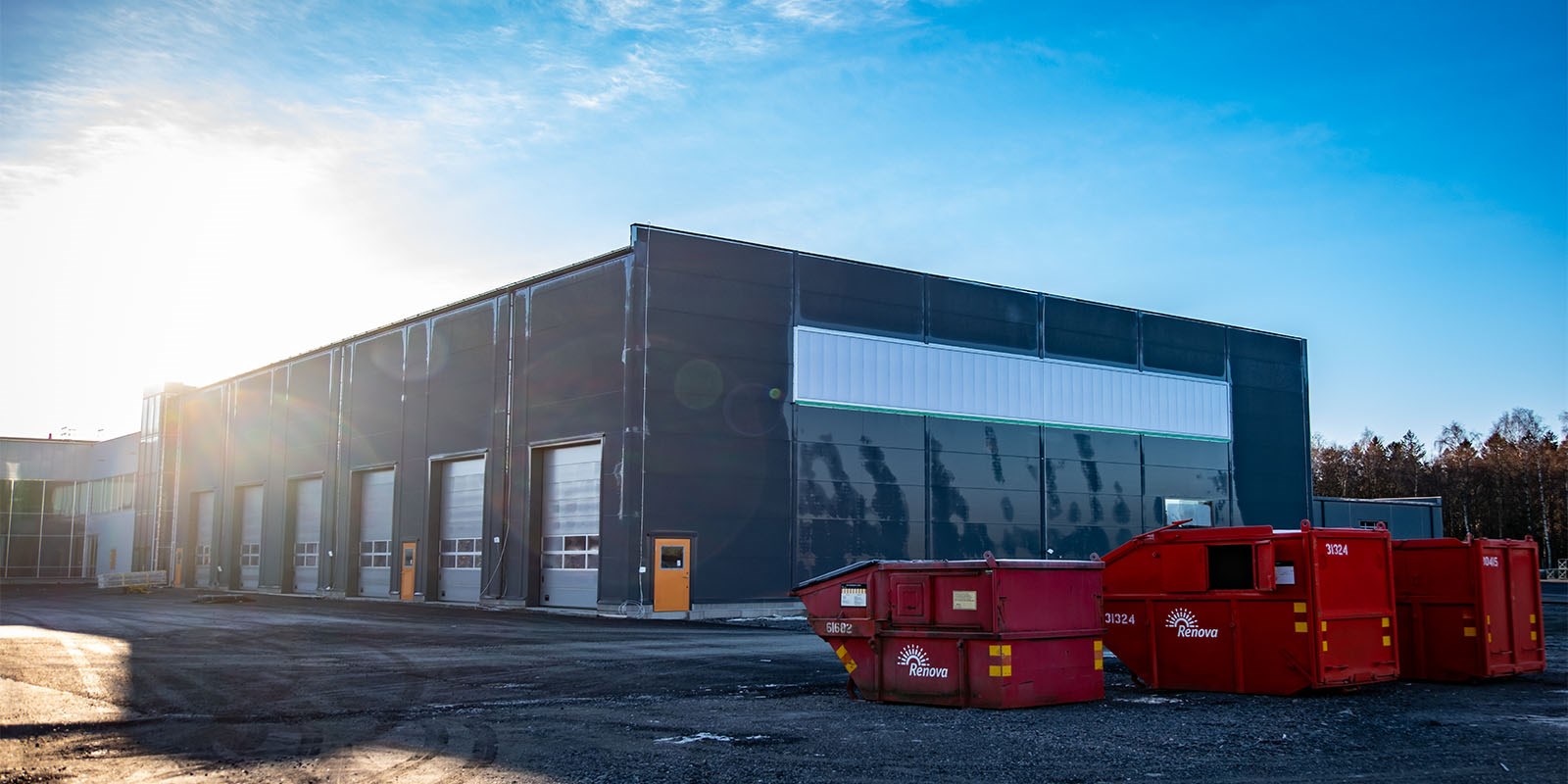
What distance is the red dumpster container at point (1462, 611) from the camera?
651 inches

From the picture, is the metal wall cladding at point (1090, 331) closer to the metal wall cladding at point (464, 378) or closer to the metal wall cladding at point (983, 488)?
the metal wall cladding at point (983, 488)

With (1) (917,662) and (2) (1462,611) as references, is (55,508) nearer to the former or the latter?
(1) (917,662)

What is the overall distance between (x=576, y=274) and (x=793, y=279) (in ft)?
22.0

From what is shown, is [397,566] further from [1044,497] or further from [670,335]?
[1044,497]

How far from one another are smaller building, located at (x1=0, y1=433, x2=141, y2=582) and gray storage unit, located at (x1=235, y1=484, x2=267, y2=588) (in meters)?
25.9

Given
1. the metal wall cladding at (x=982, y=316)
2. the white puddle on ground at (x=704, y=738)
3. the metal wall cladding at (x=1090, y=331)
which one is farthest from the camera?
the metal wall cladding at (x=1090, y=331)

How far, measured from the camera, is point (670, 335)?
35500 mm

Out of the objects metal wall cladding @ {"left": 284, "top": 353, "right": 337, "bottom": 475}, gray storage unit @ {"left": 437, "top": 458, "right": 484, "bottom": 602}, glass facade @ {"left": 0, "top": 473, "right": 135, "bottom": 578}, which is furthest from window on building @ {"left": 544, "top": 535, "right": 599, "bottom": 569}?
glass facade @ {"left": 0, "top": 473, "right": 135, "bottom": 578}

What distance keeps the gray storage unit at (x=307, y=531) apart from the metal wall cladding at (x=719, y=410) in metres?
23.3

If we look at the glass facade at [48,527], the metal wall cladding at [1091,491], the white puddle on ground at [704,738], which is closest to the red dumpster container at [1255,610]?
the white puddle on ground at [704,738]

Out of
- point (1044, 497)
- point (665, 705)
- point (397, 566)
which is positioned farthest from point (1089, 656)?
point (397, 566)

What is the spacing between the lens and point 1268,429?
1994 inches

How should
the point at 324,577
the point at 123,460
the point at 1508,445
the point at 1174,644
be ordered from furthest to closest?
the point at 1508,445
the point at 123,460
the point at 324,577
the point at 1174,644

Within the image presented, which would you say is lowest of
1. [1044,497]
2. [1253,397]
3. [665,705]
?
[665,705]
